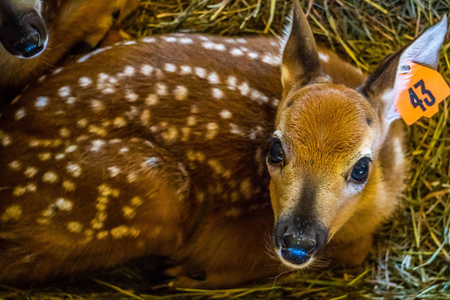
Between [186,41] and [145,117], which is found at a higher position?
[186,41]

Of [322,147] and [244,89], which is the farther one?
[244,89]

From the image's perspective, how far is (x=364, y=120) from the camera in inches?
82.6

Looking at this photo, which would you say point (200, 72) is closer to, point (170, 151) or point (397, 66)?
point (170, 151)

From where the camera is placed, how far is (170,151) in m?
2.55

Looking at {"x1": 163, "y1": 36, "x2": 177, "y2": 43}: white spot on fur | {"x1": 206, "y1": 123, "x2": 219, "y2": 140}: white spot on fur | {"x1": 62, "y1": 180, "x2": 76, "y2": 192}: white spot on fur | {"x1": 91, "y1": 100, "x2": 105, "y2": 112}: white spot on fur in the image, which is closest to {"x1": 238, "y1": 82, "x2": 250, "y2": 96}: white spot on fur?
{"x1": 206, "y1": 123, "x2": 219, "y2": 140}: white spot on fur

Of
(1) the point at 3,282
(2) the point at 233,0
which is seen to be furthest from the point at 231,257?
(2) the point at 233,0

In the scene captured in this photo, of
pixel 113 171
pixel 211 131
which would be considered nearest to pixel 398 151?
pixel 211 131

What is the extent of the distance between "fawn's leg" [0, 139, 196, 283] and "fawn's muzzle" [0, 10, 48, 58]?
0.49 metres

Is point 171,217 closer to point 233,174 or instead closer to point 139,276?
point 233,174

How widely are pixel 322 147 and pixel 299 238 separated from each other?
37cm

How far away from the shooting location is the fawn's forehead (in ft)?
6.54

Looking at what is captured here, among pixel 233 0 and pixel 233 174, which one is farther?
pixel 233 0

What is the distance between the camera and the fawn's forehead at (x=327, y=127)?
1994mm

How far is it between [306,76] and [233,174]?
63 centimetres
